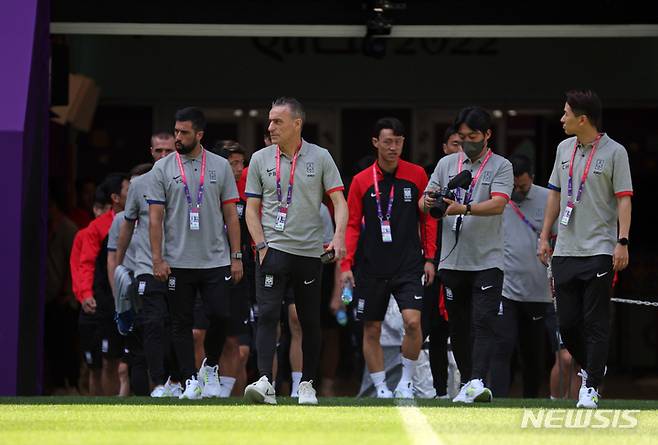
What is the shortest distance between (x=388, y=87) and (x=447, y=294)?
9512 mm

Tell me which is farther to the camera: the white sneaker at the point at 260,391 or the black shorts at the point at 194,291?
the black shorts at the point at 194,291

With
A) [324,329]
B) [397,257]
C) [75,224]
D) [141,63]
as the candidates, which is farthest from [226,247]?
[141,63]

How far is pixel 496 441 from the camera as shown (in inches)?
325

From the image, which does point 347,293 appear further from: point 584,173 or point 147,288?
point 584,173

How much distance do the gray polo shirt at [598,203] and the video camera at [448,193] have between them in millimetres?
692

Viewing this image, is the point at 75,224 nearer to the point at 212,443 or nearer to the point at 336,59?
the point at 336,59

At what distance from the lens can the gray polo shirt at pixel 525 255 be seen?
12.9m

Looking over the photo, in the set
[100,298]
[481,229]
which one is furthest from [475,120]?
[100,298]

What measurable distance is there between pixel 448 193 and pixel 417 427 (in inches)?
105

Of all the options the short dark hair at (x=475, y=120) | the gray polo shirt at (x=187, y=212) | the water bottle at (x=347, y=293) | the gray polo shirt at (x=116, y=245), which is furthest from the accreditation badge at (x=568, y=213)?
the gray polo shirt at (x=116, y=245)

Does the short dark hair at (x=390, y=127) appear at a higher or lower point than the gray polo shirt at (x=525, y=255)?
higher

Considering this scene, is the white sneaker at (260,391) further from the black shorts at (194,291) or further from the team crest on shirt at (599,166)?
the team crest on shirt at (599,166)

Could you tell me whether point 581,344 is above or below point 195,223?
below

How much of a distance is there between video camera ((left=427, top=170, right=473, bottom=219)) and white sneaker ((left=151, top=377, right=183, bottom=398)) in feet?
7.63
